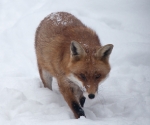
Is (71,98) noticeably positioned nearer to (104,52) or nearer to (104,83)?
(104,52)

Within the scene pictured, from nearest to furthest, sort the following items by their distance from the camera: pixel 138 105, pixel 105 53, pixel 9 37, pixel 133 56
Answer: pixel 105 53 < pixel 138 105 < pixel 133 56 < pixel 9 37

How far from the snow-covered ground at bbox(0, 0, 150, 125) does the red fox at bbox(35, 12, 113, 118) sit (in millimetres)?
363

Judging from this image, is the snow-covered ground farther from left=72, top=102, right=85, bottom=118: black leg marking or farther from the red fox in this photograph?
the red fox

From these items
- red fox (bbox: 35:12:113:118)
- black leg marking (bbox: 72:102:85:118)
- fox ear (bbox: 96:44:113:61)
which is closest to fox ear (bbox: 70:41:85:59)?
red fox (bbox: 35:12:113:118)

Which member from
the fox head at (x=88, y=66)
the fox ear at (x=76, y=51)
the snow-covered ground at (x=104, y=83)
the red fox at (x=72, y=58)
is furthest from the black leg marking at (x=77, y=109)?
the fox ear at (x=76, y=51)

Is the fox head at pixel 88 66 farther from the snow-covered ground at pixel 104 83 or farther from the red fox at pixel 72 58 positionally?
the snow-covered ground at pixel 104 83

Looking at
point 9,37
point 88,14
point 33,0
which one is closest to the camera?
point 9,37

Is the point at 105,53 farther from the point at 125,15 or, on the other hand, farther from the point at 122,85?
the point at 125,15

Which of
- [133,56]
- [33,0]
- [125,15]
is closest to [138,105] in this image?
[133,56]

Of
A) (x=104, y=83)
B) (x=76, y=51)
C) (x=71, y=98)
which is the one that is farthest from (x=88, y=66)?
(x=104, y=83)

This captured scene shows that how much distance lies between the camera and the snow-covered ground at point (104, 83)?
4539 mm

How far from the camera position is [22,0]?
11297mm

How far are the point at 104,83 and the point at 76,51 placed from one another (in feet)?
6.36

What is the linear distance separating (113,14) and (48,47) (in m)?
4.42
